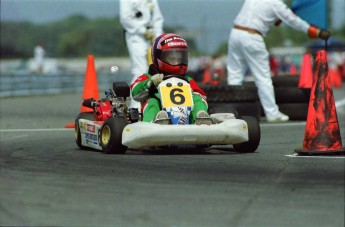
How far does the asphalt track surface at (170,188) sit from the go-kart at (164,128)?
14cm

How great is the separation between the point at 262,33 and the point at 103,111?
205 inches

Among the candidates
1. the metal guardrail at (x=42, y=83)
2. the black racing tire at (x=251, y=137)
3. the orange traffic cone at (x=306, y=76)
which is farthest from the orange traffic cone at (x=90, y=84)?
the metal guardrail at (x=42, y=83)

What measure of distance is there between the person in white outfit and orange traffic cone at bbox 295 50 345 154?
535 centimetres

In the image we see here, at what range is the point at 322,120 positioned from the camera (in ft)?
29.8

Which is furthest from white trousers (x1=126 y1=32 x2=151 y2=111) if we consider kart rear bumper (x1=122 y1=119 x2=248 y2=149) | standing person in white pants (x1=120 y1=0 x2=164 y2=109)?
kart rear bumper (x1=122 y1=119 x2=248 y2=149)

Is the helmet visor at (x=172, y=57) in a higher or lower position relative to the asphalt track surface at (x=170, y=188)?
higher

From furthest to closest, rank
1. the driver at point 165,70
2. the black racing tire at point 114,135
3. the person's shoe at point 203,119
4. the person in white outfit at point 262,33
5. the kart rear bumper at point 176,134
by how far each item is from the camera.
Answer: the person in white outfit at point 262,33 < the driver at point 165,70 < the person's shoe at point 203,119 < the black racing tire at point 114,135 < the kart rear bumper at point 176,134

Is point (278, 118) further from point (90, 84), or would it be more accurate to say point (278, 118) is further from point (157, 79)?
point (157, 79)

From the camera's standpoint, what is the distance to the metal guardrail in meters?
25.9

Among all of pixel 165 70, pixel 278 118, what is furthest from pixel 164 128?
pixel 278 118

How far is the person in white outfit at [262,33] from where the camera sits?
14.6m

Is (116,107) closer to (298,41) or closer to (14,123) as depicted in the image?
(14,123)

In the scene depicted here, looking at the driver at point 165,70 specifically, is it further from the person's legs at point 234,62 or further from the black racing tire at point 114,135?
the person's legs at point 234,62

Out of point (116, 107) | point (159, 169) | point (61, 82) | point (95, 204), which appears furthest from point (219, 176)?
point (61, 82)
